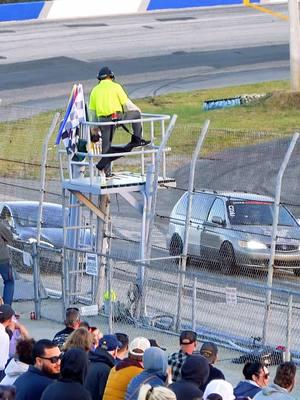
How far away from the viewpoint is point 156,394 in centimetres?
902

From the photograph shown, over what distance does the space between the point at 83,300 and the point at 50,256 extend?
0.85m

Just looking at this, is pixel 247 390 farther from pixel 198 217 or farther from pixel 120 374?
pixel 198 217

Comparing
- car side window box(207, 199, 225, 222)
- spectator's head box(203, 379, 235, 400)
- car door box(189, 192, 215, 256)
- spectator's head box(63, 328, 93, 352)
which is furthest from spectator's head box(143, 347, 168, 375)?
car side window box(207, 199, 225, 222)

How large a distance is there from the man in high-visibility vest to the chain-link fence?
1.13 metres

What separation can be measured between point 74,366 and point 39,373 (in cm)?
78

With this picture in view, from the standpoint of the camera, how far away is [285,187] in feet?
77.7

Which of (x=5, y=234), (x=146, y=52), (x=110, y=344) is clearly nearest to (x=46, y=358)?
(x=110, y=344)

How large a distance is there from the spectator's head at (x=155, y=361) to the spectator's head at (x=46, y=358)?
0.78 m

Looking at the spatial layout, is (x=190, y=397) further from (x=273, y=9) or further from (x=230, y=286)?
(x=273, y=9)

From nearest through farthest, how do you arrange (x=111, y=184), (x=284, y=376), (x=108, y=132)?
(x=284, y=376) < (x=111, y=184) < (x=108, y=132)

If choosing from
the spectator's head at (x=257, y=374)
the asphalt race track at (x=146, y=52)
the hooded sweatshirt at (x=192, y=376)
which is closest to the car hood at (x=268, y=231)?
the spectator's head at (x=257, y=374)

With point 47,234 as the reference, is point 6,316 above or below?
above

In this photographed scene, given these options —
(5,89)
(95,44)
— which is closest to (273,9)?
(95,44)

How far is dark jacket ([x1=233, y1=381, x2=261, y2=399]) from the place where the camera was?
36.0ft
